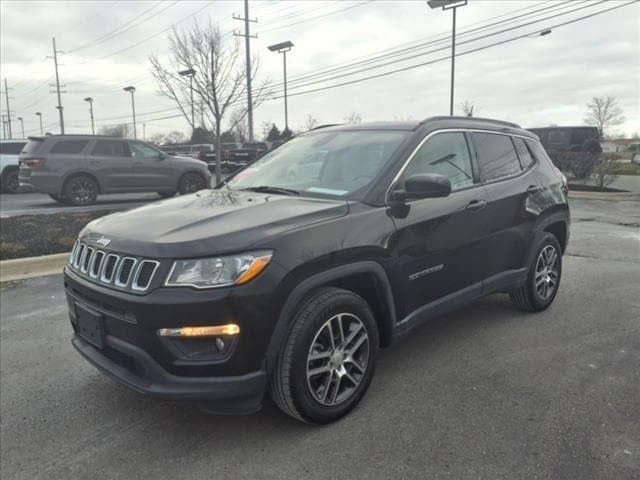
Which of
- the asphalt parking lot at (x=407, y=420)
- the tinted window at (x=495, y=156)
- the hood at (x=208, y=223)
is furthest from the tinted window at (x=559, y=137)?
the hood at (x=208, y=223)

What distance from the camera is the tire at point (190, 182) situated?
14.4 m

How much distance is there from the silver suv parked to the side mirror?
38.4ft

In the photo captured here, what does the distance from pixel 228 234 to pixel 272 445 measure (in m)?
1.16

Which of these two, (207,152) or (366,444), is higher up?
(207,152)

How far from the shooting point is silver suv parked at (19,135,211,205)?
12.8m

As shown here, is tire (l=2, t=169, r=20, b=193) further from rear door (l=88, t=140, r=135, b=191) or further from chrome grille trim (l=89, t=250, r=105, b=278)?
chrome grille trim (l=89, t=250, r=105, b=278)

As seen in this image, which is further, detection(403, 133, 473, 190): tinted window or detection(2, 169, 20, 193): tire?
detection(2, 169, 20, 193): tire

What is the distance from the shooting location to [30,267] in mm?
6699

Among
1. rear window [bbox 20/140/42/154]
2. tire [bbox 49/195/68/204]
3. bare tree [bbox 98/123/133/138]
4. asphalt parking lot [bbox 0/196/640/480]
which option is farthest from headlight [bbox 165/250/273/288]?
bare tree [bbox 98/123/133/138]

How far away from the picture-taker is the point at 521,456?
2.68 m

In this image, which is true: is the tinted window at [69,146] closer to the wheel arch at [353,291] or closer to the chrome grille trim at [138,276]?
the chrome grille trim at [138,276]

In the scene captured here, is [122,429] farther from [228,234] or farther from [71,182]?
[71,182]

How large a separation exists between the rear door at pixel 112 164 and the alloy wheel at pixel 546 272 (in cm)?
1130

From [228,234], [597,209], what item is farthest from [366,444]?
[597,209]
